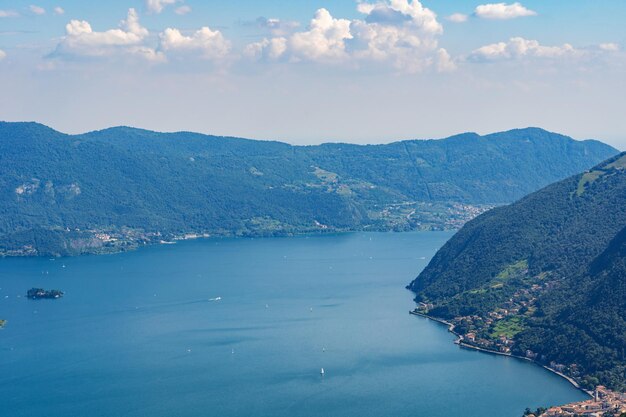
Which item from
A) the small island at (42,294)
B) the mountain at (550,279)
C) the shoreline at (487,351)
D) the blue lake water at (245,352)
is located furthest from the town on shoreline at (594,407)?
the small island at (42,294)

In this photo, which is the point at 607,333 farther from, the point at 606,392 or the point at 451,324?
the point at 451,324

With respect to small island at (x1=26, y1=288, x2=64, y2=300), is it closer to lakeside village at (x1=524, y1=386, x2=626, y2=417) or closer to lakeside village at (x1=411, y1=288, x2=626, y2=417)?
lakeside village at (x1=411, y1=288, x2=626, y2=417)

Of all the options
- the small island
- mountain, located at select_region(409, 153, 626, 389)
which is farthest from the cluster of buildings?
the small island

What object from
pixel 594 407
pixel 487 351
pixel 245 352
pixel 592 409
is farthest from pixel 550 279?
pixel 592 409

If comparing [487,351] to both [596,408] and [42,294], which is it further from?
[42,294]

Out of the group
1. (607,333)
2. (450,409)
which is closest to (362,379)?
(450,409)

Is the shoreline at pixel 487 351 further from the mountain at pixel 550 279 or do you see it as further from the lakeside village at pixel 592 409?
the lakeside village at pixel 592 409
